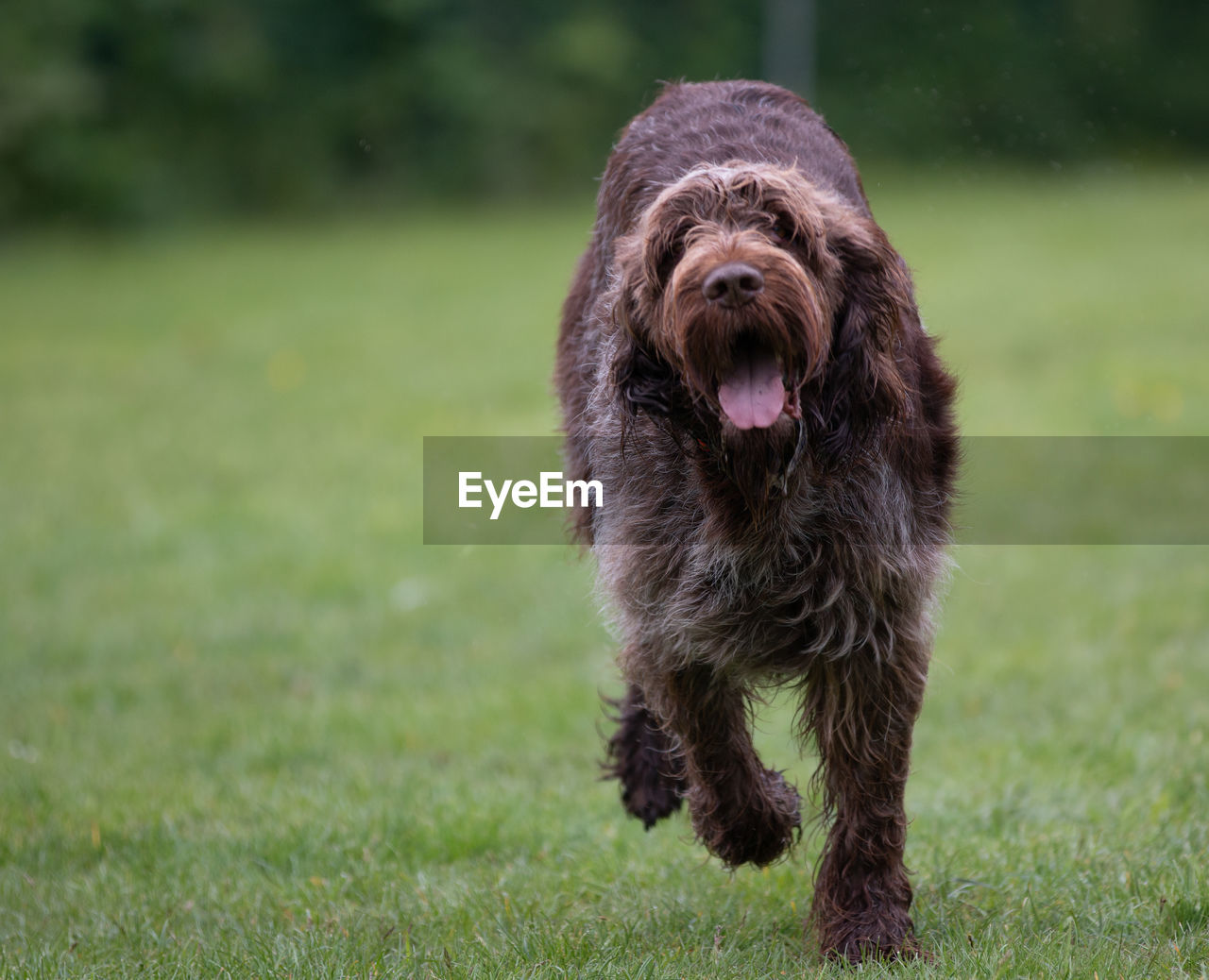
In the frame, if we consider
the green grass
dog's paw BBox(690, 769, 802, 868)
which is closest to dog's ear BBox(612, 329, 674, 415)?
dog's paw BBox(690, 769, 802, 868)

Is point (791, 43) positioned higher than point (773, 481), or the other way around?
point (791, 43)

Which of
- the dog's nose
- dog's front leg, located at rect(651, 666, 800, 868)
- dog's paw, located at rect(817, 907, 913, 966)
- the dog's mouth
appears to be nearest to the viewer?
the dog's nose

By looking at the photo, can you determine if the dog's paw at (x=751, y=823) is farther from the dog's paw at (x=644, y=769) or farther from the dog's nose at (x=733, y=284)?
the dog's nose at (x=733, y=284)

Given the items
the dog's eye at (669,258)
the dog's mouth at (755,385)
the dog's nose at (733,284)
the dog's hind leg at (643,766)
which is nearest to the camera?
the dog's nose at (733,284)

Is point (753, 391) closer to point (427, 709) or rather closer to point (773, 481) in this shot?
point (773, 481)

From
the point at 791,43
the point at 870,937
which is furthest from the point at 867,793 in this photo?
the point at 791,43

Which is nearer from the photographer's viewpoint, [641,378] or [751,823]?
[641,378]

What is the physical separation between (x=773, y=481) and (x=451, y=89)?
26.6 metres

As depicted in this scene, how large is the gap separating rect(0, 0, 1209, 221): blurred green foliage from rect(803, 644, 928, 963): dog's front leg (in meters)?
23.7

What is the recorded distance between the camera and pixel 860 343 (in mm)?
3523

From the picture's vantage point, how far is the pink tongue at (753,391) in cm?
338

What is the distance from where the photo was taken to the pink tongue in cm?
338

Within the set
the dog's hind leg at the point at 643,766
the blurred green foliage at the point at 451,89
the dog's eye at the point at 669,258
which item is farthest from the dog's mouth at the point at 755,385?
the blurred green foliage at the point at 451,89

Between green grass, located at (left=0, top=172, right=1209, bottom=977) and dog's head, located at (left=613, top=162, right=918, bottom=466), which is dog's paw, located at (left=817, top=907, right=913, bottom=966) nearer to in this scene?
green grass, located at (left=0, top=172, right=1209, bottom=977)
